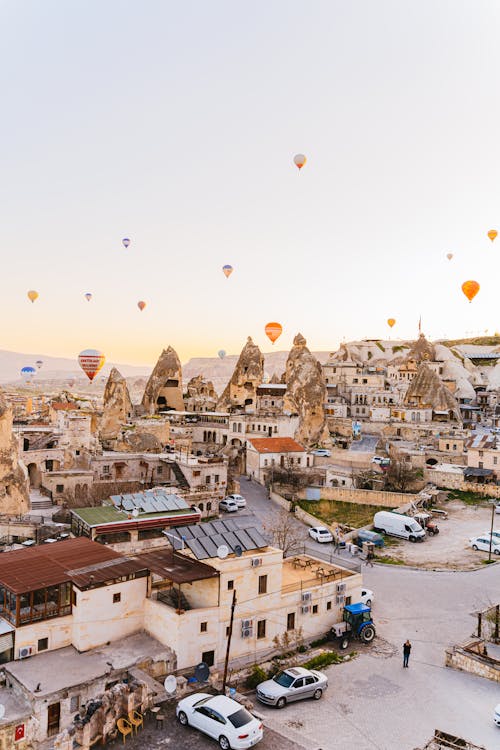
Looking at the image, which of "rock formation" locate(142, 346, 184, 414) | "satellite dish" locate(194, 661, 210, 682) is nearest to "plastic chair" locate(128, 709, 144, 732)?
"satellite dish" locate(194, 661, 210, 682)

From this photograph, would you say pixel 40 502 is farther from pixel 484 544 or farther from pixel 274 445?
pixel 484 544

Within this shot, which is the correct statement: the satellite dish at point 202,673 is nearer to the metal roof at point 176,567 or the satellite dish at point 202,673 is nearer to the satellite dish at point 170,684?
the satellite dish at point 170,684

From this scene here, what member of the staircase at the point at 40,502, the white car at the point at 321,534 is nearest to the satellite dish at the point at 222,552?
the white car at the point at 321,534

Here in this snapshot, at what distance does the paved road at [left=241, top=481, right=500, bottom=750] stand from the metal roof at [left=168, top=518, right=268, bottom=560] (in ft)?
14.6

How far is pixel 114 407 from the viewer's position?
57.2 metres

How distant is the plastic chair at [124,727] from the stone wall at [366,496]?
87.5 ft

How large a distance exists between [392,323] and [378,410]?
4538 cm

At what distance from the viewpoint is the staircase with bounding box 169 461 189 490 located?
122ft

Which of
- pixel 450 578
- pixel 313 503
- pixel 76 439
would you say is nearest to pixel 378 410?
pixel 313 503

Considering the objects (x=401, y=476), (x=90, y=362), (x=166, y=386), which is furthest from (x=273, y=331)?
(x=401, y=476)

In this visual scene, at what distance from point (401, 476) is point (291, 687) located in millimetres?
27655

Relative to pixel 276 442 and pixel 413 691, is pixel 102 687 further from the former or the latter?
pixel 276 442

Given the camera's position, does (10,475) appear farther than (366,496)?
No

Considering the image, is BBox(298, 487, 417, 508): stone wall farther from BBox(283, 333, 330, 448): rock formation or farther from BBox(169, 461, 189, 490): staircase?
BBox(283, 333, 330, 448): rock formation
